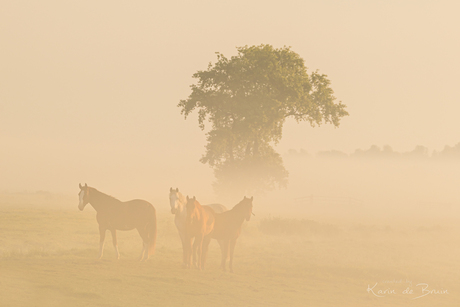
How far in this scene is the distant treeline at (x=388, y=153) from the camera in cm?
14762

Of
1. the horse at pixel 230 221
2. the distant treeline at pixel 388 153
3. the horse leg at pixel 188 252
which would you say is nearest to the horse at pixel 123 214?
the horse leg at pixel 188 252

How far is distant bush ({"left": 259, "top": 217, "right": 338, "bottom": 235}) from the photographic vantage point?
32.7m

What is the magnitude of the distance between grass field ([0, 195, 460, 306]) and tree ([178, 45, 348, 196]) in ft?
24.2

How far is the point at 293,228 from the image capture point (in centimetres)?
3309

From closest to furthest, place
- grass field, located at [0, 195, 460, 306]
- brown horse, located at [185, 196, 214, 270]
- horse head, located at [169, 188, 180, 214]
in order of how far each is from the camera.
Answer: grass field, located at [0, 195, 460, 306], horse head, located at [169, 188, 180, 214], brown horse, located at [185, 196, 214, 270]

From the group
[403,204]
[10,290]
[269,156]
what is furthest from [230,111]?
[403,204]

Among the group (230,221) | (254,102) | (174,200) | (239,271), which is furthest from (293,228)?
(174,200)

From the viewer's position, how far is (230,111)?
34594 millimetres

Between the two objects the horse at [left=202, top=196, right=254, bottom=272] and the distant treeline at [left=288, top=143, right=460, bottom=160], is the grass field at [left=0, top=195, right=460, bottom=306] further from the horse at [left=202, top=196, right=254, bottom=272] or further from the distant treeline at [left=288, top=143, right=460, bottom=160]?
the distant treeline at [left=288, top=143, right=460, bottom=160]

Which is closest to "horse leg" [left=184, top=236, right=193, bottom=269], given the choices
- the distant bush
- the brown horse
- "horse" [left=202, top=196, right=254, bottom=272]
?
the brown horse

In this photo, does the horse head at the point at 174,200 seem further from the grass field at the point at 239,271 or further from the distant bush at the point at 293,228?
the distant bush at the point at 293,228

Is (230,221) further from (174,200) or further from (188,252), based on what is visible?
(174,200)

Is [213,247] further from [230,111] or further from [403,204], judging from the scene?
[403,204]

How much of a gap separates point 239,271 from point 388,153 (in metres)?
145
